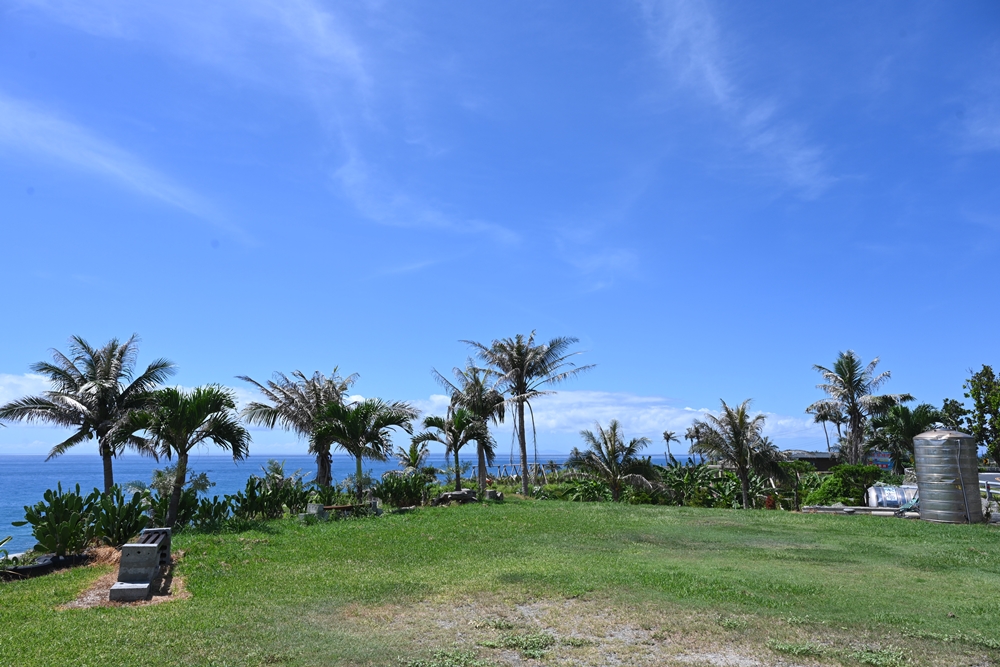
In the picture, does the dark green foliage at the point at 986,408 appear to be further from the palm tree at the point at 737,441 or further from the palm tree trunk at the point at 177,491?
the palm tree trunk at the point at 177,491

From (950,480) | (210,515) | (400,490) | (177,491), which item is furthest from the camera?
(400,490)

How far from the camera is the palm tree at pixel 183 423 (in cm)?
1625

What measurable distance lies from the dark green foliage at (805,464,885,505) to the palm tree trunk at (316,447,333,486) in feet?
70.5

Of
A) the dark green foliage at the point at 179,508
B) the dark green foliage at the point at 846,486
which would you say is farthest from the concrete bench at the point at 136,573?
the dark green foliage at the point at 846,486

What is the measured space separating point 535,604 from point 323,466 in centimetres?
1949

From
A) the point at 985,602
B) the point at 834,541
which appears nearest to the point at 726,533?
the point at 834,541

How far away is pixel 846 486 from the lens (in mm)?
29797

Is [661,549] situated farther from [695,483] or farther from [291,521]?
[695,483]

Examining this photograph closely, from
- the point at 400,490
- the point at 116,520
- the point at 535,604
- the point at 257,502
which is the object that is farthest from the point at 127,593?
the point at 400,490

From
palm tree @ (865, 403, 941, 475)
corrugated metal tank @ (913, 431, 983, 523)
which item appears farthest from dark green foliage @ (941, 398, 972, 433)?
corrugated metal tank @ (913, 431, 983, 523)

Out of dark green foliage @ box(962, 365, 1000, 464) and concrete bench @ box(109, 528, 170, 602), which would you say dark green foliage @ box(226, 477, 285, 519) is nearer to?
concrete bench @ box(109, 528, 170, 602)

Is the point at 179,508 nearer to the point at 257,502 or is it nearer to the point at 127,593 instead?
the point at 257,502

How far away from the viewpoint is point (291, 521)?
18.4 meters

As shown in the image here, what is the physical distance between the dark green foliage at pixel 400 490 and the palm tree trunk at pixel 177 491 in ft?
27.6
